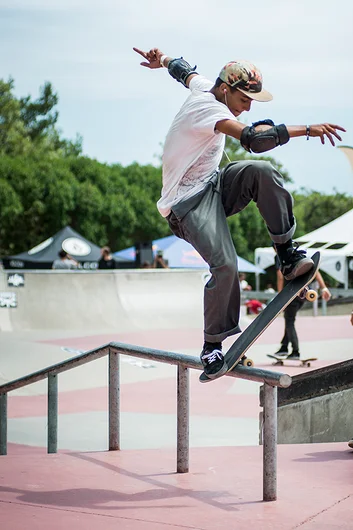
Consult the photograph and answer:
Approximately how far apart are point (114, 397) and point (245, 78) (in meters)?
2.42

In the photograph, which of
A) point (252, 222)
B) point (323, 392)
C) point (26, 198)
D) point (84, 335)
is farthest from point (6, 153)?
point (323, 392)

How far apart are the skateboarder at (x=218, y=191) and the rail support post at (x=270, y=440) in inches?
12.9

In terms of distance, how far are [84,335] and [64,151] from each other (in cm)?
5921

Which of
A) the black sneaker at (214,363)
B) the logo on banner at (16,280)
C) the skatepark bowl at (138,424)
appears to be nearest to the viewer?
the skatepark bowl at (138,424)

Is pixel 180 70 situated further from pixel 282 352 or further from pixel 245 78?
pixel 282 352

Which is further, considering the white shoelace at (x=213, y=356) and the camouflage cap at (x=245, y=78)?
the white shoelace at (x=213, y=356)

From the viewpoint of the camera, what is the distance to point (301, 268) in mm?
4578

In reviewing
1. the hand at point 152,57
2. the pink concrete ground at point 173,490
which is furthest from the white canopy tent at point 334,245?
the hand at point 152,57

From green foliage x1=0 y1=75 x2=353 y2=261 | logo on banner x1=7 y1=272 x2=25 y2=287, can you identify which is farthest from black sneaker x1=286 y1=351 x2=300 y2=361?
green foliage x1=0 y1=75 x2=353 y2=261

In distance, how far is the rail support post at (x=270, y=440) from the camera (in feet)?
14.5

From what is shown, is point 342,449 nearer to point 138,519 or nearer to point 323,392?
point 323,392

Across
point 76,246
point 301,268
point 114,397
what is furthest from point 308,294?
point 76,246

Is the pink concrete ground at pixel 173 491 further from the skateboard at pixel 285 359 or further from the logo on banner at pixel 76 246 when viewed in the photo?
the logo on banner at pixel 76 246

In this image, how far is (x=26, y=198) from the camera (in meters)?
51.7
